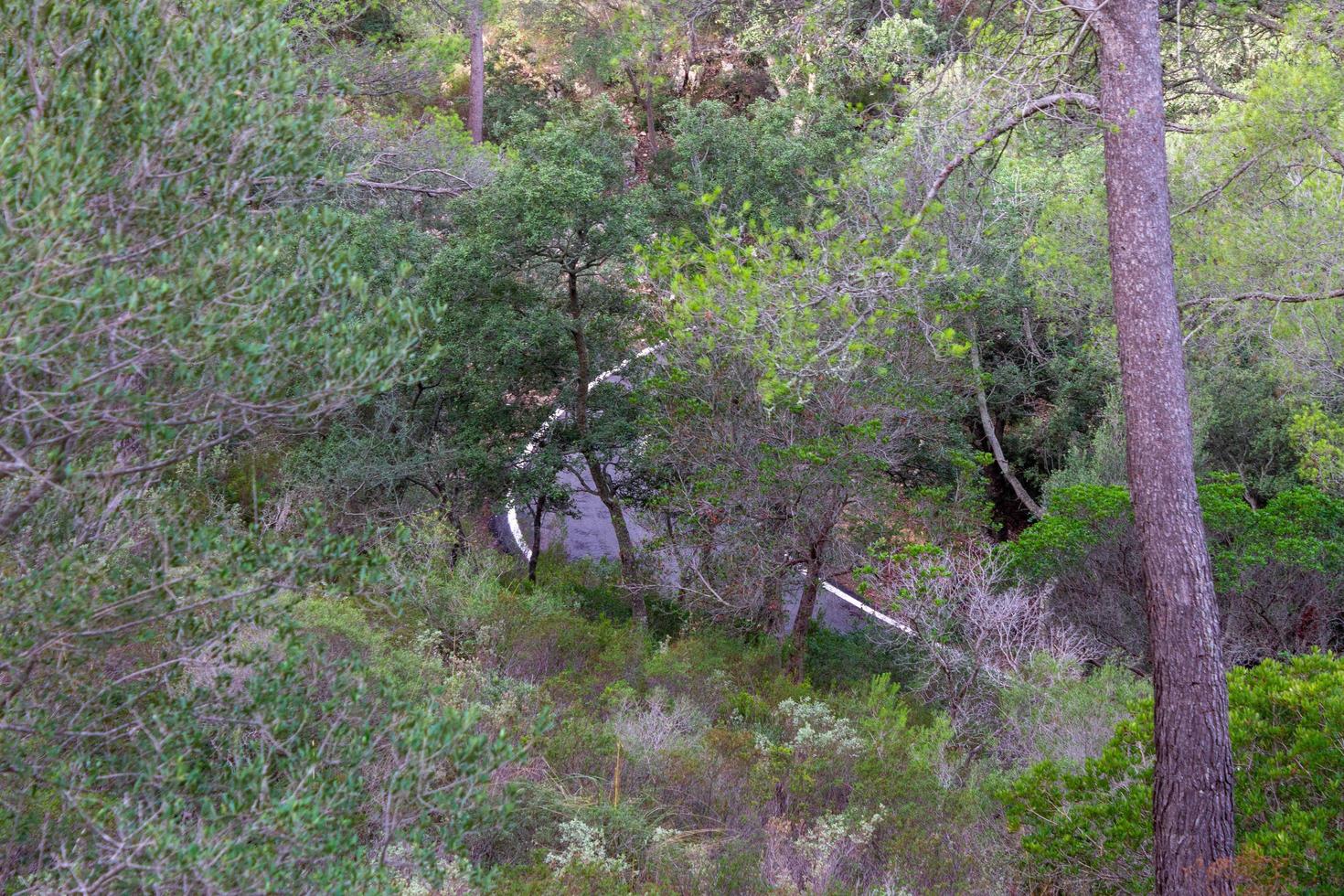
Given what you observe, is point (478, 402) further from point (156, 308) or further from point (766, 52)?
point (156, 308)

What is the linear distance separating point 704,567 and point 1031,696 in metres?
4.40

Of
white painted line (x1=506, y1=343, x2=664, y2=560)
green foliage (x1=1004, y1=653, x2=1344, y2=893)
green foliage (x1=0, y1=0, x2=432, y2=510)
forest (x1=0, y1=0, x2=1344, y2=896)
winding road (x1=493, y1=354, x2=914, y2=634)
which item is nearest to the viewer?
green foliage (x1=0, y1=0, x2=432, y2=510)

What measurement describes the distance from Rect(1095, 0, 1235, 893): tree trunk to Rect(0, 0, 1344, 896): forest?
3 centimetres

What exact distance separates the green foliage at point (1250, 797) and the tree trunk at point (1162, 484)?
1.09ft

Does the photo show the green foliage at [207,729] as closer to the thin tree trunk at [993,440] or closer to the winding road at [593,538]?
the winding road at [593,538]

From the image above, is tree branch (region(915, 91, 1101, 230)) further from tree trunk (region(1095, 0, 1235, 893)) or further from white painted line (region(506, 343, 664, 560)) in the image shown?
white painted line (region(506, 343, 664, 560))

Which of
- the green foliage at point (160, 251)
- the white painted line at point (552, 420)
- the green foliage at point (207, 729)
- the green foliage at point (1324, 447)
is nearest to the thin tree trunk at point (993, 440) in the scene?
the green foliage at point (1324, 447)

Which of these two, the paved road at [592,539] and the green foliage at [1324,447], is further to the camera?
the paved road at [592,539]

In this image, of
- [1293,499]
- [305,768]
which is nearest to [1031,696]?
[1293,499]

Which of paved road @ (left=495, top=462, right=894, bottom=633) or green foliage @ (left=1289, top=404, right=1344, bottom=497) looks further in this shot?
paved road @ (left=495, top=462, right=894, bottom=633)

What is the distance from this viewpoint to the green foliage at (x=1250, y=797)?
513 cm

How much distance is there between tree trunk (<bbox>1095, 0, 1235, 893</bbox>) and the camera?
211 inches

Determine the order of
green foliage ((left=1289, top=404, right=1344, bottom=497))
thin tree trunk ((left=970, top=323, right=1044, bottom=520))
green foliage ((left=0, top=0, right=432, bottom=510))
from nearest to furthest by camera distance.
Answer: green foliage ((left=0, top=0, right=432, bottom=510)) → green foliage ((left=1289, top=404, right=1344, bottom=497)) → thin tree trunk ((left=970, top=323, right=1044, bottom=520))

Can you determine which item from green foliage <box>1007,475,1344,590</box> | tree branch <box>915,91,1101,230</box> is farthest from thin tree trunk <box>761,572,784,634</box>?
tree branch <box>915,91,1101,230</box>
